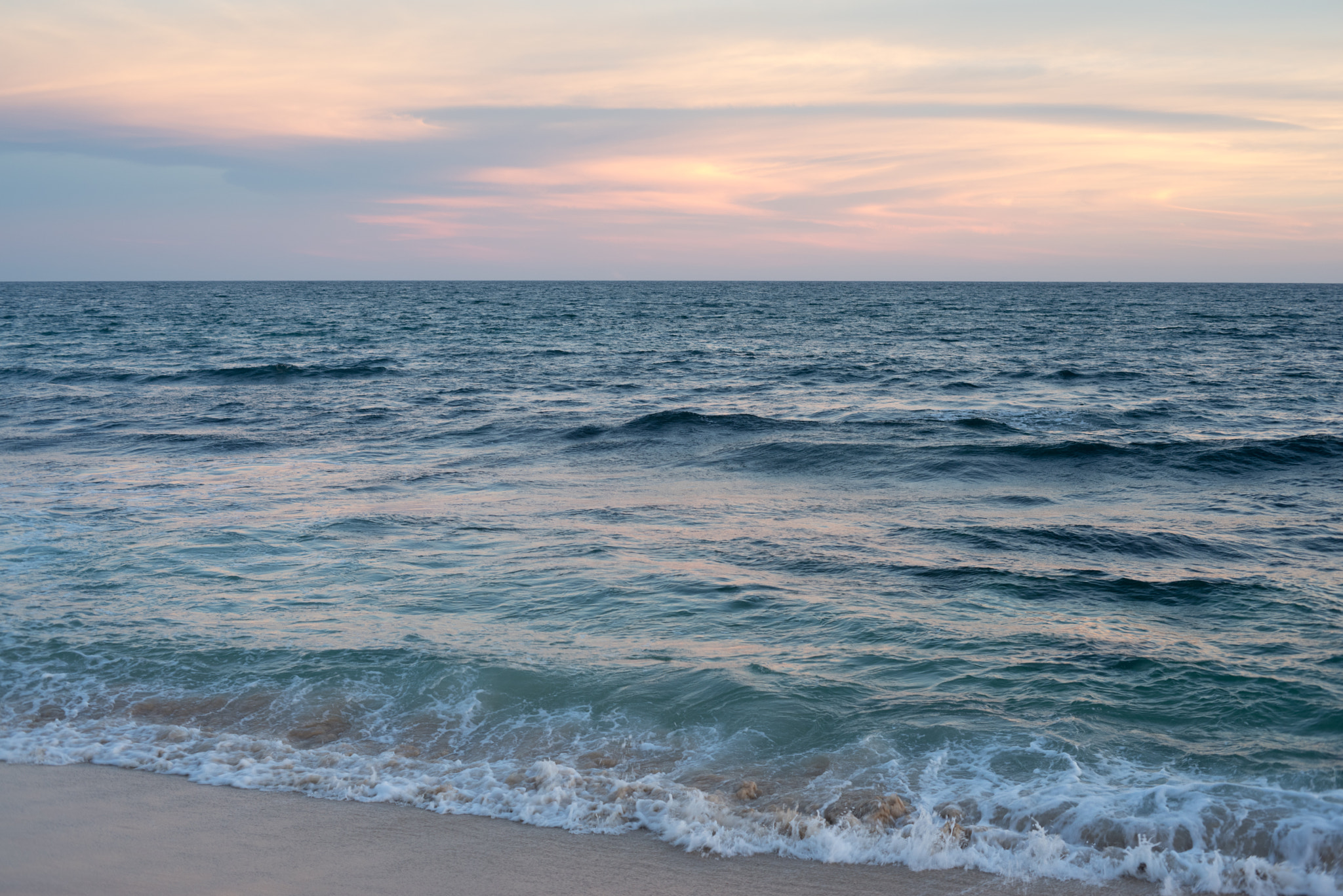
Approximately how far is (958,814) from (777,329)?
4792cm

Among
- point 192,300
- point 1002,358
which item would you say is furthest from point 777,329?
point 192,300

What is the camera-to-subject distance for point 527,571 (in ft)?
29.5

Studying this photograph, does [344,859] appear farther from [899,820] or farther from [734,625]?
[734,625]

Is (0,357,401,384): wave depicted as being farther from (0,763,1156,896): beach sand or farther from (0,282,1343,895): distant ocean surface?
(0,763,1156,896): beach sand

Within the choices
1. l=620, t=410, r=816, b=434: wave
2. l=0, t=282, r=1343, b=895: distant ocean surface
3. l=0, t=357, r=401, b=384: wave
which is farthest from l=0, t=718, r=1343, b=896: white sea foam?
l=0, t=357, r=401, b=384: wave


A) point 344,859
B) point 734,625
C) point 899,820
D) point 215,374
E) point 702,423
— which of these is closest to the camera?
point 344,859

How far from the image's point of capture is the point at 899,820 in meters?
4.80

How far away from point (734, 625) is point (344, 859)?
3912 mm

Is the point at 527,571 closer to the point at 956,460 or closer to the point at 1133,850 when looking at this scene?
the point at 1133,850

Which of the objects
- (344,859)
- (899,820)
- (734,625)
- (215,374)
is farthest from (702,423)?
(215,374)

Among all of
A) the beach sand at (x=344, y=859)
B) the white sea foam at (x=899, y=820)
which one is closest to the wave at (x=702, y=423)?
the white sea foam at (x=899, y=820)

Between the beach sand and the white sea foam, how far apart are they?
0.11m

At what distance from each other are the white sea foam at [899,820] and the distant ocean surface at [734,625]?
0.02 m

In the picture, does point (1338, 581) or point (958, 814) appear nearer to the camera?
point (958, 814)
